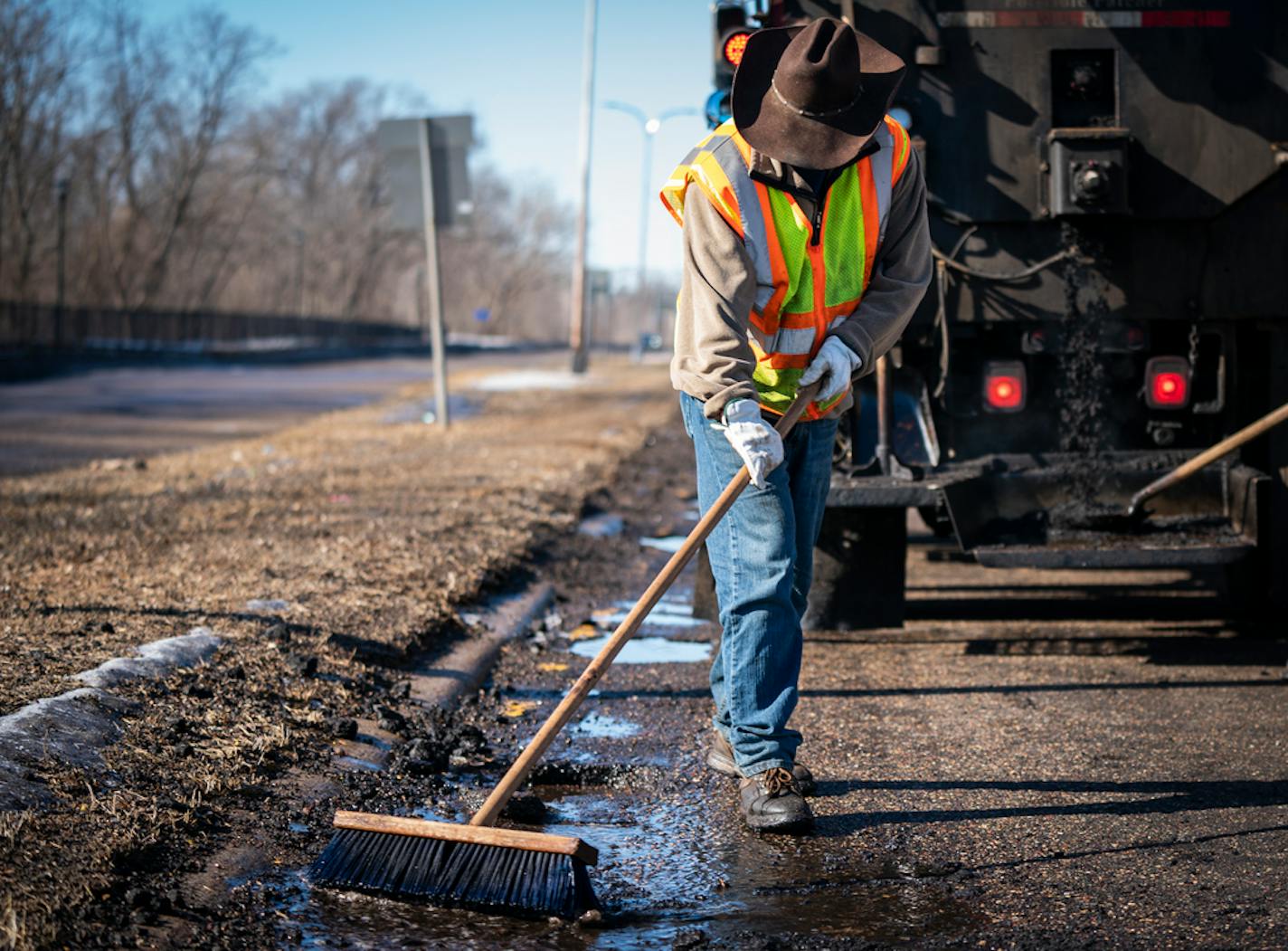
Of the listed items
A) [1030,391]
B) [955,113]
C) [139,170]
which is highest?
[139,170]

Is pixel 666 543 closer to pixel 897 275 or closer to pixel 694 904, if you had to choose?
pixel 897 275

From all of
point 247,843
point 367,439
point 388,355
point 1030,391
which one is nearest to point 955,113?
point 1030,391

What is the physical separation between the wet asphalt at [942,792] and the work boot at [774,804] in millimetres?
48

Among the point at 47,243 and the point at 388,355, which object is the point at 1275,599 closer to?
the point at 388,355

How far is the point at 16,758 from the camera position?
3627 millimetres

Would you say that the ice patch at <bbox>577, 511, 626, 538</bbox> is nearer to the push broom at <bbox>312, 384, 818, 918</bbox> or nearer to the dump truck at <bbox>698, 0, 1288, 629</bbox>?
the dump truck at <bbox>698, 0, 1288, 629</bbox>

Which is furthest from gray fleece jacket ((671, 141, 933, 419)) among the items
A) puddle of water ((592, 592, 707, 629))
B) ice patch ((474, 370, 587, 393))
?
ice patch ((474, 370, 587, 393))

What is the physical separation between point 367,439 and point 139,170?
51754mm

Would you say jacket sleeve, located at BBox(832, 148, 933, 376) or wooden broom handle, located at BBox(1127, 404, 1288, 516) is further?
wooden broom handle, located at BBox(1127, 404, 1288, 516)

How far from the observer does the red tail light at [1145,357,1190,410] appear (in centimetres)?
605

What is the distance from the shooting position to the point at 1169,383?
6062 millimetres

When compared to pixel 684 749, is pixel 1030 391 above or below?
above

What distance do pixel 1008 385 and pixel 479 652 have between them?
2392 millimetres

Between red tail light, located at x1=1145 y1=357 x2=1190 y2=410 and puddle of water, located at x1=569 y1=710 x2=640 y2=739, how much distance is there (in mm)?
2597
